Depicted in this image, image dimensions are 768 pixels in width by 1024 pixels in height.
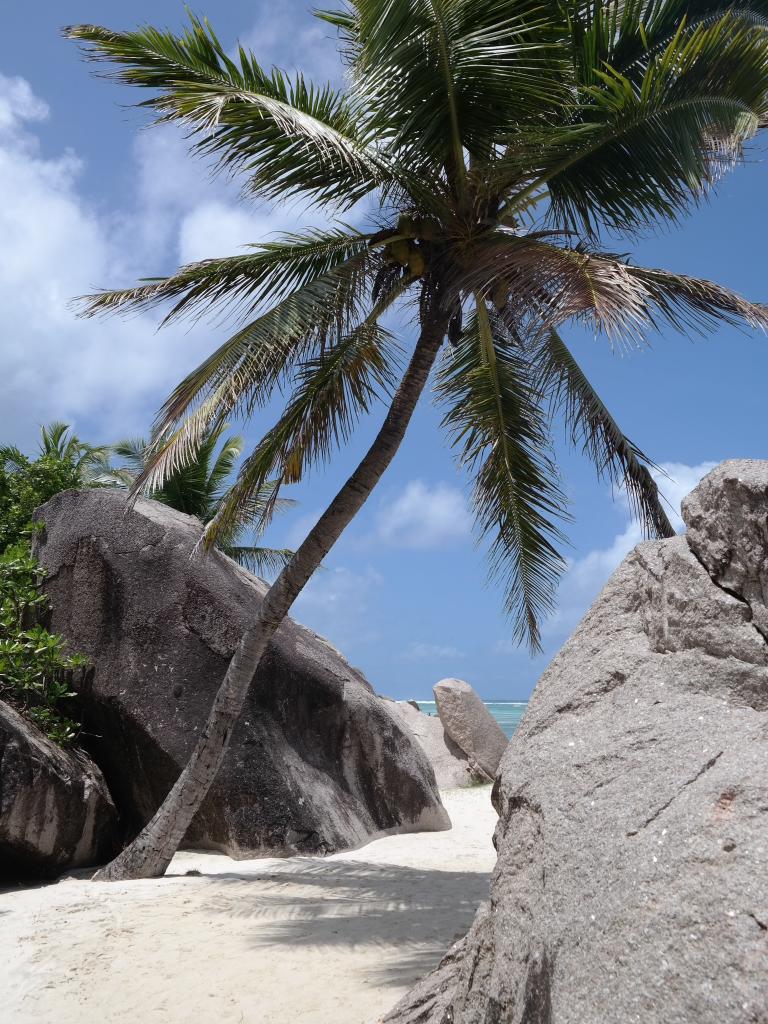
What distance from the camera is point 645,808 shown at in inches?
105

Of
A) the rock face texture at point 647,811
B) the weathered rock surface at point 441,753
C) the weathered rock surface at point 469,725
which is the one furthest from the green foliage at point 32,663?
the weathered rock surface at point 469,725

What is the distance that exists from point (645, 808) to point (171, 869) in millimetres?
6489

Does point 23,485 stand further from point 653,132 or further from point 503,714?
point 503,714

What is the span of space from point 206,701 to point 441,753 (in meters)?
9.91

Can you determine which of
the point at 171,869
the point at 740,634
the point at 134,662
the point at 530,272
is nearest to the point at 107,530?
the point at 134,662

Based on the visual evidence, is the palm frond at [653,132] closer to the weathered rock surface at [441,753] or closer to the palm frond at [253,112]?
the palm frond at [253,112]

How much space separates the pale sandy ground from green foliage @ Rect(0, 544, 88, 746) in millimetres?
1756

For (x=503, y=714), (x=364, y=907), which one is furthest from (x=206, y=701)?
(x=503, y=714)

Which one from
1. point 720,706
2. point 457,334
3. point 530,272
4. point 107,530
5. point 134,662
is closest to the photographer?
point 720,706

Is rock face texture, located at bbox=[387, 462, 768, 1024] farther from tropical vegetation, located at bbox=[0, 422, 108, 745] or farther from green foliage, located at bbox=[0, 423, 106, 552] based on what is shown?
green foliage, located at bbox=[0, 423, 106, 552]

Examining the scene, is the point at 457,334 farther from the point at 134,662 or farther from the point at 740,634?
the point at 740,634

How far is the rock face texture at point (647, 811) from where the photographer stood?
226cm

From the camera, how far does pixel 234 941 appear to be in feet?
19.1

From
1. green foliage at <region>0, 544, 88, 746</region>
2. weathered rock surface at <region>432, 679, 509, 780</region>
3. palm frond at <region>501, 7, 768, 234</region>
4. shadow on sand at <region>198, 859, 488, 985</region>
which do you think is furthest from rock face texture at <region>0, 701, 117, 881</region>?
weathered rock surface at <region>432, 679, 509, 780</region>
